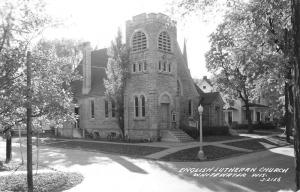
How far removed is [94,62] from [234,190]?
1241 inches

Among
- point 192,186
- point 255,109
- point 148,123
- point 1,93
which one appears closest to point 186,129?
point 148,123

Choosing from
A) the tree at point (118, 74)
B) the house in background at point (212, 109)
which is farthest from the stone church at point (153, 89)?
the house in background at point (212, 109)

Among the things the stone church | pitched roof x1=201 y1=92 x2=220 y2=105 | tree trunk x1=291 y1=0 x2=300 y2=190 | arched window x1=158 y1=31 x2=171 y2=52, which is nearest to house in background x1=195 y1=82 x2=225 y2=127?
pitched roof x1=201 y1=92 x2=220 y2=105

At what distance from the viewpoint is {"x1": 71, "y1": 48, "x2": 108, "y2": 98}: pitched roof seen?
36938mm

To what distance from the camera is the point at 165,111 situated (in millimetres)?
30531

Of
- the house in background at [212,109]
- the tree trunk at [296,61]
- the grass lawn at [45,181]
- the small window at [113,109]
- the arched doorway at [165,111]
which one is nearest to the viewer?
the tree trunk at [296,61]

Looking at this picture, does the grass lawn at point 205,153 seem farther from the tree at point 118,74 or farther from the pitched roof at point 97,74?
the pitched roof at point 97,74

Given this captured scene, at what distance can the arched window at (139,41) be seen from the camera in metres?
30.1

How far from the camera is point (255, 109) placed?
5806 cm

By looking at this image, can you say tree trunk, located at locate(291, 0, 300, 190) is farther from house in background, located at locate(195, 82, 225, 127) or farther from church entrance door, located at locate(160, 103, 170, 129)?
house in background, located at locate(195, 82, 225, 127)

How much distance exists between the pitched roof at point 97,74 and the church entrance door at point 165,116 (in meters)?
8.19

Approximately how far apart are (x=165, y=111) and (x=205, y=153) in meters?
10.4

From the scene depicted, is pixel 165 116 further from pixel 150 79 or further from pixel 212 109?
pixel 212 109

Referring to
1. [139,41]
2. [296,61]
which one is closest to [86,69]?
[139,41]
